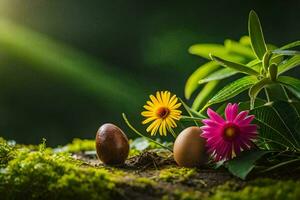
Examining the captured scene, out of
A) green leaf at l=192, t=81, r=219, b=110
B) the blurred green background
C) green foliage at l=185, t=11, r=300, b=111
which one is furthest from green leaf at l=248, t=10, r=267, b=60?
the blurred green background

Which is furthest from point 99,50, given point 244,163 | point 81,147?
point 244,163

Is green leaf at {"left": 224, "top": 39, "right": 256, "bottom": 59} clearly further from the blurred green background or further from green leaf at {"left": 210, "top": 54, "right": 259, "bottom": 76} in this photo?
the blurred green background

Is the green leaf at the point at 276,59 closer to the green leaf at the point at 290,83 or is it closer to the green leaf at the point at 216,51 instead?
the green leaf at the point at 290,83

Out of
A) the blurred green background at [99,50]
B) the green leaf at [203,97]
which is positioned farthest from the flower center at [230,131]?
the blurred green background at [99,50]

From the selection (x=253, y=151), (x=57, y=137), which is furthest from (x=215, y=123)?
(x=57, y=137)

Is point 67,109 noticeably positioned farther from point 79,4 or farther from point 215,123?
point 215,123

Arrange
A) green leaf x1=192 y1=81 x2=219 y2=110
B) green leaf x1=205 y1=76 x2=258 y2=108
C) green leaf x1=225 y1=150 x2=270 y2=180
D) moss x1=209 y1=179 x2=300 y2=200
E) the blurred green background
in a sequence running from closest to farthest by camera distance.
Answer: moss x1=209 y1=179 x2=300 y2=200 < green leaf x1=225 y1=150 x2=270 y2=180 < green leaf x1=205 y1=76 x2=258 y2=108 < green leaf x1=192 y1=81 x2=219 y2=110 < the blurred green background
